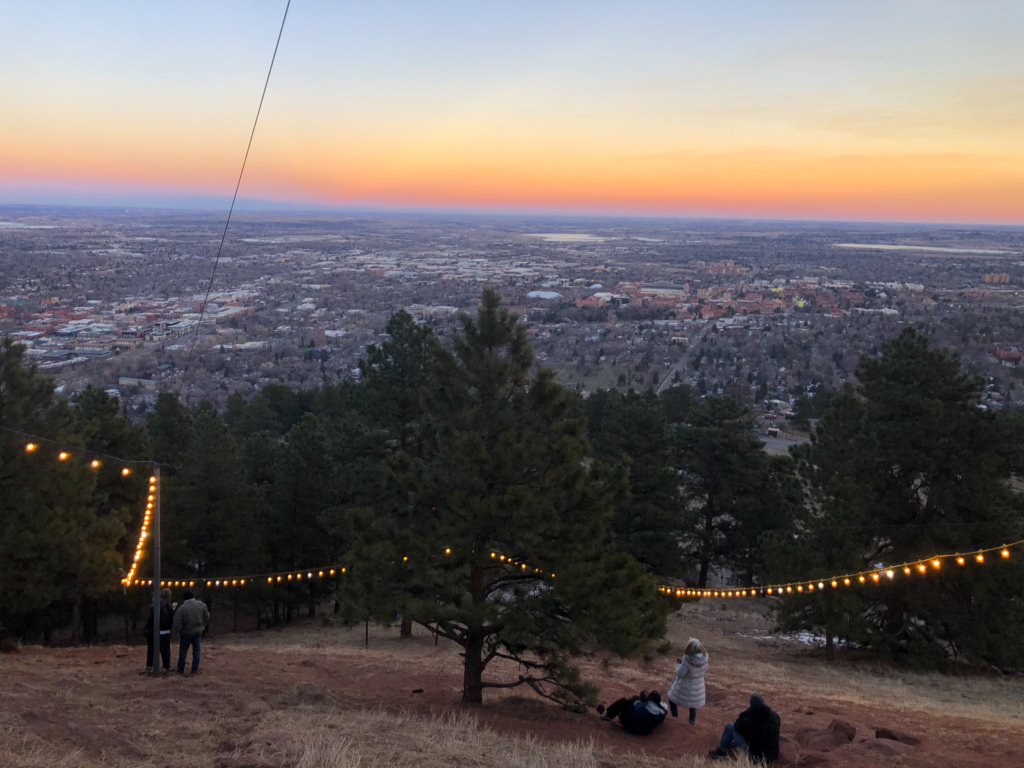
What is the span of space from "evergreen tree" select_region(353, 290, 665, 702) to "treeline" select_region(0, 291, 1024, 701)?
1.2 inches

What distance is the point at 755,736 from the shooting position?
25.6 feet

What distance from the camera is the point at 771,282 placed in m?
121

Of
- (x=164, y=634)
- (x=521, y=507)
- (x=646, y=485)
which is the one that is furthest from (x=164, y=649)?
(x=646, y=485)

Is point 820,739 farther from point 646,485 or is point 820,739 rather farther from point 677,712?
point 646,485

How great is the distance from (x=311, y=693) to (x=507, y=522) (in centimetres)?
351

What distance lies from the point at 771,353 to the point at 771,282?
186 feet

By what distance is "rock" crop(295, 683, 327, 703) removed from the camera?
383 inches

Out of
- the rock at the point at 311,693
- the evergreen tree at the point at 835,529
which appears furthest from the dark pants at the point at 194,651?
the evergreen tree at the point at 835,529

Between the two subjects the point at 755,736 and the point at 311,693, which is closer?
the point at 755,736

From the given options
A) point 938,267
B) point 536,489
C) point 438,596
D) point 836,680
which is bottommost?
point 836,680

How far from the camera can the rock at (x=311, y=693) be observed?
31.9 feet

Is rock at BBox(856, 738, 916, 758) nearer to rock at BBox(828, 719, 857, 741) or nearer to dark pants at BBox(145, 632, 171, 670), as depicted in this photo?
rock at BBox(828, 719, 857, 741)

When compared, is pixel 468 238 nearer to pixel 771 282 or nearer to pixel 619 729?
pixel 771 282

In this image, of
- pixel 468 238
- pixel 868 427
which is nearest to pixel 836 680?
pixel 868 427
